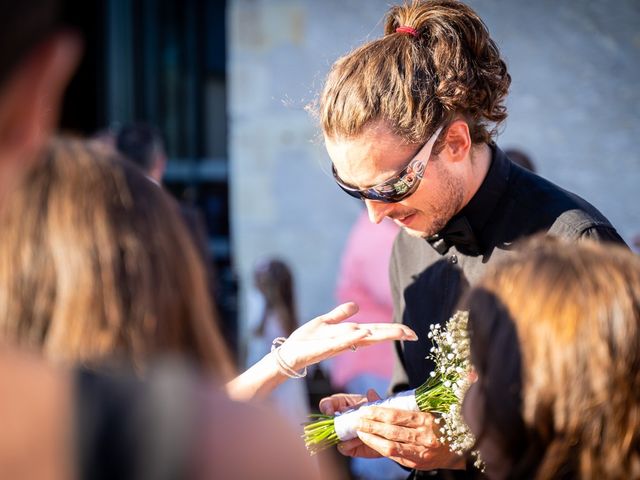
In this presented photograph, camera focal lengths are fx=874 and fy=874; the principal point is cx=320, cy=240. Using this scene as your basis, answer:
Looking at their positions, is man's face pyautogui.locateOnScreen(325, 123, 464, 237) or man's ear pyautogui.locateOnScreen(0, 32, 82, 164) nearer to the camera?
man's ear pyautogui.locateOnScreen(0, 32, 82, 164)

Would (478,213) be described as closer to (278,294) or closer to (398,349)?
(398,349)

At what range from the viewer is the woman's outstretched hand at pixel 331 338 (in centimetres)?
241

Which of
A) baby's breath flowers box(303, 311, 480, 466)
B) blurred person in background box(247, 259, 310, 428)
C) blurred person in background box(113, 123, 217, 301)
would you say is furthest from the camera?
blurred person in background box(247, 259, 310, 428)

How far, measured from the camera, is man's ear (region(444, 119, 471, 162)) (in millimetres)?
2619

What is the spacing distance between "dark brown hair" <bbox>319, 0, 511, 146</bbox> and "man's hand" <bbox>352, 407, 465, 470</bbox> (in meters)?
0.81

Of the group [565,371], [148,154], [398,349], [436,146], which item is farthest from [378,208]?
[148,154]

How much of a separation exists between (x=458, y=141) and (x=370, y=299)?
232cm

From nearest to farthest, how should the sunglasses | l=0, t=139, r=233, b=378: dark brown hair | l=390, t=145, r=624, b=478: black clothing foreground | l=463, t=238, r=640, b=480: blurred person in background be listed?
l=0, t=139, r=233, b=378: dark brown hair < l=463, t=238, r=640, b=480: blurred person in background < l=390, t=145, r=624, b=478: black clothing foreground < the sunglasses

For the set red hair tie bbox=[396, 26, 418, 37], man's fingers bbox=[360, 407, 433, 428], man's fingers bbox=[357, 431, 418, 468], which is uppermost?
red hair tie bbox=[396, 26, 418, 37]

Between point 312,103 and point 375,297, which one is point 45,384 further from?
point 375,297

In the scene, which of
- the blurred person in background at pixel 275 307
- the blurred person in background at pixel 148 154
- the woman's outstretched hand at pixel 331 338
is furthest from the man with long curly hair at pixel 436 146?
the blurred person in background at pixel 275 307

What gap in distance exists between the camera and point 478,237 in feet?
8.71

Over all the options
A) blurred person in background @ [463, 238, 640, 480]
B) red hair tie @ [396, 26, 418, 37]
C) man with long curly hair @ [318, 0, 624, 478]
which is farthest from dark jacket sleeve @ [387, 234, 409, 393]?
blurred person in background @ [463, 238, 640, 480]

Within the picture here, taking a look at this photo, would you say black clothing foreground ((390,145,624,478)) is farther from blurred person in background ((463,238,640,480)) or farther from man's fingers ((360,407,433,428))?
blurred person in background ((463,238,640,480))
